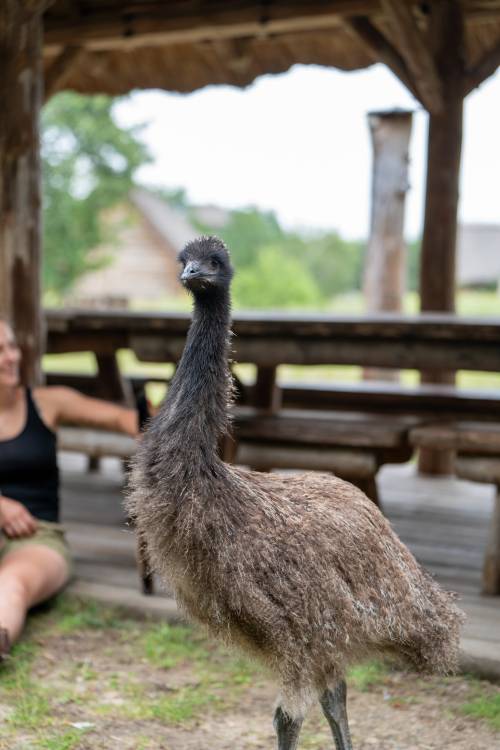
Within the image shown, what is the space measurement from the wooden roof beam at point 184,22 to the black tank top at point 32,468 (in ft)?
11.7

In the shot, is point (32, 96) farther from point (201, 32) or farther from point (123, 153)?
point (123, 153)

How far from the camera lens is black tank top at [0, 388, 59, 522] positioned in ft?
14.4

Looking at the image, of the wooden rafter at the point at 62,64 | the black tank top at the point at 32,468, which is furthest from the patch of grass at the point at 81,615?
the wooden rafter at the point at 62,64

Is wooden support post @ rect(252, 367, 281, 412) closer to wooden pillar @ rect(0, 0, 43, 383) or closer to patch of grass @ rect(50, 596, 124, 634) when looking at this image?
wooden pillar @ rect(0, 0, 43, 383)

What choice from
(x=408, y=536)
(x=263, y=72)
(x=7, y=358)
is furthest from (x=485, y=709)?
(x=263, y=72)

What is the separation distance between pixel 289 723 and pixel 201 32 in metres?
5.56

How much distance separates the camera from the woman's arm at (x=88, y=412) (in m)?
4.42

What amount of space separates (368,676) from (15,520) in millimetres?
1721

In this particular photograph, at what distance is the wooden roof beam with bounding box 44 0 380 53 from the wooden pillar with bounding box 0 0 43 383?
6.84 feet

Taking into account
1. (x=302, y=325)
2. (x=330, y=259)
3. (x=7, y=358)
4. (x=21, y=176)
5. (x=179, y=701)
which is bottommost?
(x=179, y=701)

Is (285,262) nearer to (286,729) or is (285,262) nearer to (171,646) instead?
(171,646)

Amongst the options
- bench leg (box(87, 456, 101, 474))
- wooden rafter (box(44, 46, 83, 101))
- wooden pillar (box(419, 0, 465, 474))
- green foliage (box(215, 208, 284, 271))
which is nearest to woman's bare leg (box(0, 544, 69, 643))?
bench leg (box(87, 456, 101, 474))

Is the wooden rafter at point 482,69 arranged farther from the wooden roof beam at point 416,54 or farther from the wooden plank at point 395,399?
the wooden plank at point 395,399

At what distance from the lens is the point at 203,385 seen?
98.3 inches
